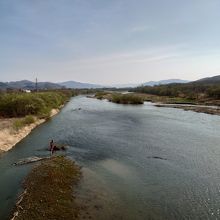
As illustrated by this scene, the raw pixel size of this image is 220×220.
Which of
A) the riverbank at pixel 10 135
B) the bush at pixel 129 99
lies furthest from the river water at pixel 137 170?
the bush at pixel 129 99

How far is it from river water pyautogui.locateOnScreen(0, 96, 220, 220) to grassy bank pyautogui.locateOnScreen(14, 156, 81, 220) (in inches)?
40.6

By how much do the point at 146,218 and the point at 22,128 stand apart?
34861mm

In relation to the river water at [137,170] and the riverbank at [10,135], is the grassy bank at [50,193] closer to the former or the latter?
the river water at [137,170]

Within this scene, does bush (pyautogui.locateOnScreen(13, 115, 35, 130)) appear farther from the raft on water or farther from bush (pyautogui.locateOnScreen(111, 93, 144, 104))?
bush (pyautogui.locateOnScreen(111, 93, 144, 104))

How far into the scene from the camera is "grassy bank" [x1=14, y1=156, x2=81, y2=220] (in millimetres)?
18703

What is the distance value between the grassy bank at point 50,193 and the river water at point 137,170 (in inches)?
40.6

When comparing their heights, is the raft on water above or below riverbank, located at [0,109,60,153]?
below

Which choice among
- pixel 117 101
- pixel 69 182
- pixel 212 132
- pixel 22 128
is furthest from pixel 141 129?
pixel 117 101

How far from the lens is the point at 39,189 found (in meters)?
22.5

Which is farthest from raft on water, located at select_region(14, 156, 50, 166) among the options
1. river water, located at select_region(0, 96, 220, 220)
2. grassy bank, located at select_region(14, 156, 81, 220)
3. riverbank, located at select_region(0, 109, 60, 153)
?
riverbank, located at select_region(0, 109, 60, 153)

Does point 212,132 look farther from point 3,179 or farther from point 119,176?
point 3,179

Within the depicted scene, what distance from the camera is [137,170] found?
2853cm

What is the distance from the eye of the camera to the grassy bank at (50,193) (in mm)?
18703

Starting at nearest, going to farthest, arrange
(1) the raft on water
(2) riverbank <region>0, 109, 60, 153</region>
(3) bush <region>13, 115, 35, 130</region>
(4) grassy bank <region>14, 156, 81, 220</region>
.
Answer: (4) grassy bank <region>14, 156, 81, 220</region> < (1) the raft on water < (2) riverbank <region>0, 109, 60, 153</region> < (3) bush <region>13, 115, 35, 130</region>
